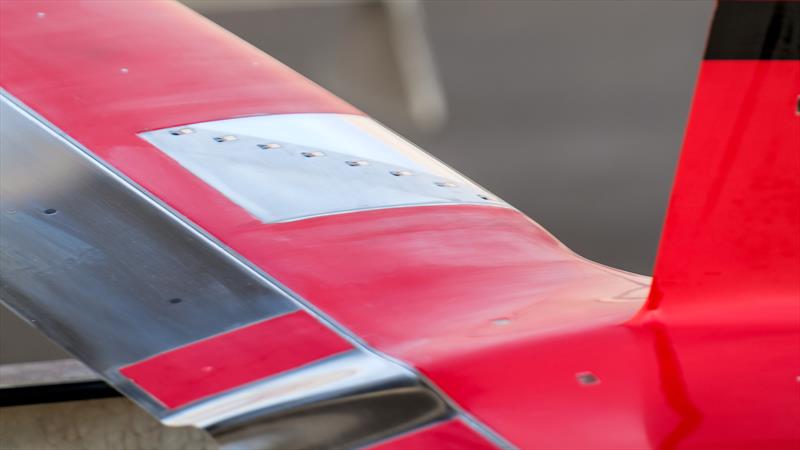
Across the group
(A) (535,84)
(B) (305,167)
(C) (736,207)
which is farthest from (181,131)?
(A) (535,84)

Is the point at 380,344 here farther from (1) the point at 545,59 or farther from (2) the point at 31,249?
(1) the point at 545,59

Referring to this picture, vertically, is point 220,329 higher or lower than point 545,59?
higher

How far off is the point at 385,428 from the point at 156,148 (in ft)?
2.36

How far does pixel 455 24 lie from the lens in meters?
5.66

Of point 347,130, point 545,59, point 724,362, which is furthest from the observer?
point 545,59

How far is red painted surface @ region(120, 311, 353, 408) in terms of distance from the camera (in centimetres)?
133

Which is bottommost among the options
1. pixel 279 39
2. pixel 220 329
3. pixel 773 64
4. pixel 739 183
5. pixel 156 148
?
pixel 279 39

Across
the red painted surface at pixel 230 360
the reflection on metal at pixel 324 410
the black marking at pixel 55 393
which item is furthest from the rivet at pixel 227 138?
the black marking at pixel 55 393

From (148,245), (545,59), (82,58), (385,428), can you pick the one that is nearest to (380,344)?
(385,428)

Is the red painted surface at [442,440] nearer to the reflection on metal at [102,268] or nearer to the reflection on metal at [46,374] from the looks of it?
the reflection on metal at [102,268]

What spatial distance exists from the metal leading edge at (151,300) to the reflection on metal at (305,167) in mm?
140

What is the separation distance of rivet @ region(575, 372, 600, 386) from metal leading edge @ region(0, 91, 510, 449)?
130mm

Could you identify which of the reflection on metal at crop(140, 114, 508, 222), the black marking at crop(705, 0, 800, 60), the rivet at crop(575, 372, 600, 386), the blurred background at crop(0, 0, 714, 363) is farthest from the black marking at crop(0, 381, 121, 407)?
the blurred background at crop(0, 0, 714, 363)

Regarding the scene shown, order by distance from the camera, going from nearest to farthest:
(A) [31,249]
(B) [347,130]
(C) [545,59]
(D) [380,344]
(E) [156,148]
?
(D) [380,344]
(A) [31,249]
(E) [156,148]
(B) [347,130]
(C) [545,59]
